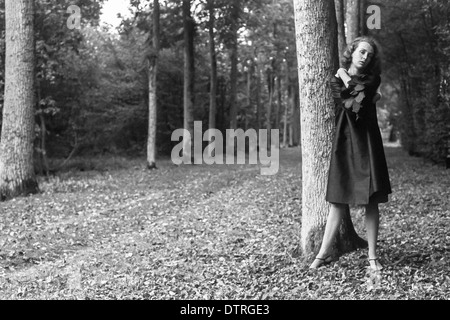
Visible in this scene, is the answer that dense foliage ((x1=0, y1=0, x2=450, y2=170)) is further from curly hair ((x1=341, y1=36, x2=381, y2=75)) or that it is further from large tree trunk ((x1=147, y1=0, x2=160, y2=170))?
curly hair ((x1=341, y1=36, x2=381, y2=75))

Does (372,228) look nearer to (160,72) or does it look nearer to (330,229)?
(330,229)

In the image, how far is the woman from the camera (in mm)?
5621

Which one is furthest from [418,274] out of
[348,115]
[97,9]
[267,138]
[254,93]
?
[254,93]

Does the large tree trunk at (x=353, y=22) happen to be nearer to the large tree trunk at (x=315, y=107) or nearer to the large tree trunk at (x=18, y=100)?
the large tree trunk at (x=315, y=107)

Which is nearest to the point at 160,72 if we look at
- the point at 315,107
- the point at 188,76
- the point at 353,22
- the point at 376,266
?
the point at 188,76

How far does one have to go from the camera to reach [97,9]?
76.6 ft

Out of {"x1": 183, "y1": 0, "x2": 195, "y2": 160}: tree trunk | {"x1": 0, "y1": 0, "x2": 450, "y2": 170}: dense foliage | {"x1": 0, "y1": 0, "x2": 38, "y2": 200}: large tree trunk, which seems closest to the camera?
{"x1": 0, "y1": 0, "x2": 38, "y2": 200}: large tree trunk

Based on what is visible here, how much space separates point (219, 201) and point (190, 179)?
6.08 m

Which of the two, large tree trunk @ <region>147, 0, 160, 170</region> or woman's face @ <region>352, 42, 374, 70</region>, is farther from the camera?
large tree trunk @ <region>147, 0, 160, 170</region>

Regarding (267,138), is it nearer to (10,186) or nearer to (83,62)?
(83,62)

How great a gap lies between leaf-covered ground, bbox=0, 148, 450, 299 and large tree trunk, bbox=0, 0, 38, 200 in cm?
88

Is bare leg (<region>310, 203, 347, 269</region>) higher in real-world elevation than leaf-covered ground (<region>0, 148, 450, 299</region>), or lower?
higher

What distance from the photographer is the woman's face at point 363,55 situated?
572 cm

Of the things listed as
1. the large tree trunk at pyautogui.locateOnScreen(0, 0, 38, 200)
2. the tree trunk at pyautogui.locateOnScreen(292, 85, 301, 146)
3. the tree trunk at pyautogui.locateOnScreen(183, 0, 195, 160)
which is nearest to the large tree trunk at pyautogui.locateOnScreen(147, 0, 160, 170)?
the tree trunk at pyautogui.locateOnScreen(183, 0, 195, 160)
